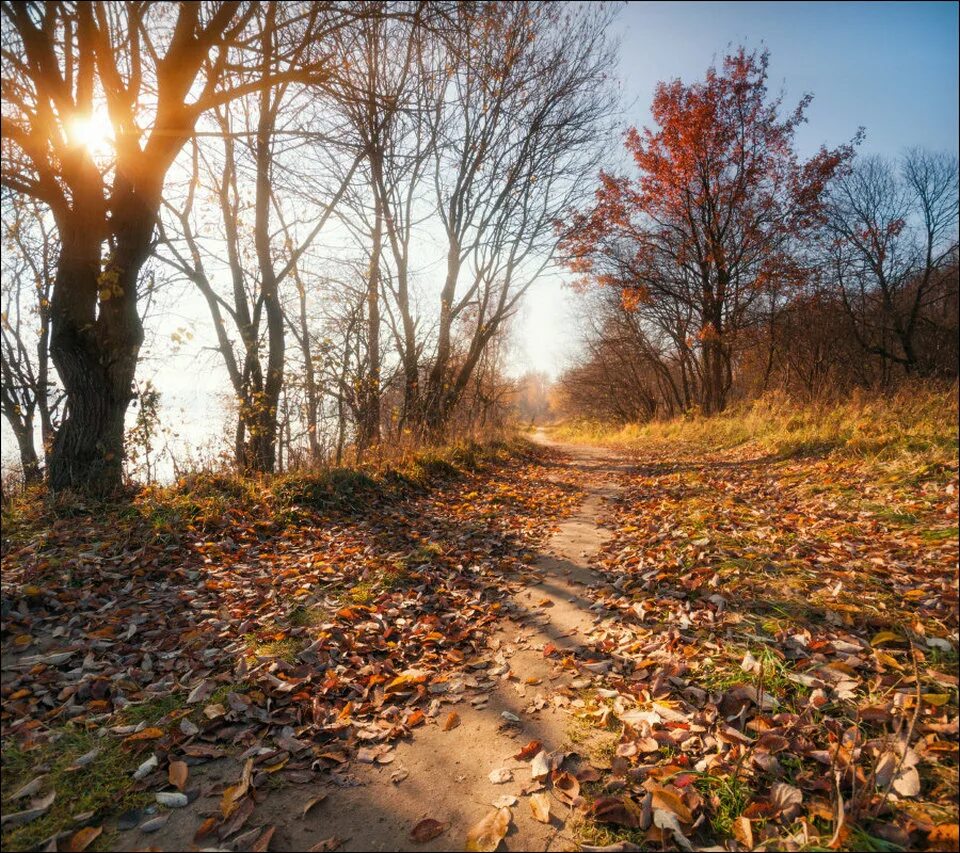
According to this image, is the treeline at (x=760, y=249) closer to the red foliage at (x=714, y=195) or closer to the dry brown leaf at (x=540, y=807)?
the red foliage at (x=714, y=195)

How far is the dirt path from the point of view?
1991mm

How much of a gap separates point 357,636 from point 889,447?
6.69 m

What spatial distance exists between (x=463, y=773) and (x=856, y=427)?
25.9ft

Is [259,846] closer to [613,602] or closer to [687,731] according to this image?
[687,731]

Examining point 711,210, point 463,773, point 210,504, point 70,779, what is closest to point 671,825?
point 463,773

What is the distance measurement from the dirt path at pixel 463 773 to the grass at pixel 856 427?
4.79 meters

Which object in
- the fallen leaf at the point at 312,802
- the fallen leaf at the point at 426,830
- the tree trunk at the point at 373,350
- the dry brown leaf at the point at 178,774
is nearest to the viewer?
the fallen leaf at the point at 426,830

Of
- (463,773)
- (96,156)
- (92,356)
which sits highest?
(96,156)

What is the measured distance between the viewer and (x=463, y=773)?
2346mm

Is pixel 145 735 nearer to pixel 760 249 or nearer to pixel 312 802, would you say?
pixel 312 802

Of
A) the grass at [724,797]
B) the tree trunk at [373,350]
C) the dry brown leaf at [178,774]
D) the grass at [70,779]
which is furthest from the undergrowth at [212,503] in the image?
the grass at [724,797]

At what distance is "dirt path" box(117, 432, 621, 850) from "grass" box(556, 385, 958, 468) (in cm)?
479

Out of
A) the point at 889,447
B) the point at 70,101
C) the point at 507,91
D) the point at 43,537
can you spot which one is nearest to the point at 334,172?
the point at 507,91

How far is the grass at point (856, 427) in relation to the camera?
234 inches
